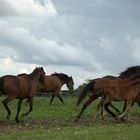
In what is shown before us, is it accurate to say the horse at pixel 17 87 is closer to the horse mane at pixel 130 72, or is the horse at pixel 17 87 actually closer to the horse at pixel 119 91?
the horse at pixel 119 91

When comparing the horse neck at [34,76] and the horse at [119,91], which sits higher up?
the horse neck at [34,76]

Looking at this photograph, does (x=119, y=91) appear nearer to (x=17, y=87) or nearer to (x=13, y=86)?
(x=17, y=87)

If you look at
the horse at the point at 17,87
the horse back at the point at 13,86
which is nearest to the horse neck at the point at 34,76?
A: the horse at the point at 17,87

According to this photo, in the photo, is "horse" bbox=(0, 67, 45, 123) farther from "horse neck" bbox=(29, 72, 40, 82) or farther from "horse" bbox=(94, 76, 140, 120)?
"horse" bbox=(94, 76, 140, 120)

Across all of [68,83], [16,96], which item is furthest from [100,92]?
[68,83]

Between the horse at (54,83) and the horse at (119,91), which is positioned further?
the horse at (54,83)

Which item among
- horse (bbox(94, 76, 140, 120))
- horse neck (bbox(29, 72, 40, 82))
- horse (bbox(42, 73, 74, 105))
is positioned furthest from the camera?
horse (bbox(42, 73, 74, 105))

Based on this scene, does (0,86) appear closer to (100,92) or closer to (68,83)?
(100,92)

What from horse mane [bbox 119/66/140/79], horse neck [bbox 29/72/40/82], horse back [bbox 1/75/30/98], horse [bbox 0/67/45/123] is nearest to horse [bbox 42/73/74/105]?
horse mane [bbox 119/66/140/79]

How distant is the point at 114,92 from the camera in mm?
18641

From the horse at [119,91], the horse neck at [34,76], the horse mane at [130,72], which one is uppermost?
the horse mane at [130,72]

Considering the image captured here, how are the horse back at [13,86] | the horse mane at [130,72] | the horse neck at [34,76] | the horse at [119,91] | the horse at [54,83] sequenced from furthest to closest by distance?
the horse at [54,83], the horse mane at [130,72], the horse neck at [34,76], the horse back at [13,86], the horse at [119,91]

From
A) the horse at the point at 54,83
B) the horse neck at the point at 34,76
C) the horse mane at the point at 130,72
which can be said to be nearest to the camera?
the horse neck at the point at 34,76

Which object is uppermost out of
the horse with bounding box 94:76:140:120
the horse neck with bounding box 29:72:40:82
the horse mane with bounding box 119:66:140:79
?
the horse mane with bounding box 119:66:140:79
